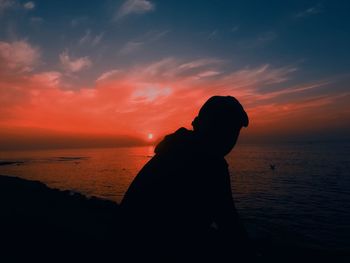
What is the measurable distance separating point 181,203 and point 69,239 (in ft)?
36.5

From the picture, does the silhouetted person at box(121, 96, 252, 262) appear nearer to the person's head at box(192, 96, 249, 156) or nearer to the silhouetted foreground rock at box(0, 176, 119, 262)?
the person's head at box(192, 96, 249, 156)

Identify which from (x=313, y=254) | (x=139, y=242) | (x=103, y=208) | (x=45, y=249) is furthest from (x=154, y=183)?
(x=103, y=208)

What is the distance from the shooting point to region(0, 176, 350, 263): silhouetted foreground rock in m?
2.97

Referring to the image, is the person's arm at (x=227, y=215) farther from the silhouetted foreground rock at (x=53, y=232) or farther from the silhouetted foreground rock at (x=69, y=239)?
the silhouetted foreground rock at (x=53, y=232)

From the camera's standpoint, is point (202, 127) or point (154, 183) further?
point (202, 127)

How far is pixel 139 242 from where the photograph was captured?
7.91 ft

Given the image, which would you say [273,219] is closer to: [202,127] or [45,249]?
[45,249]

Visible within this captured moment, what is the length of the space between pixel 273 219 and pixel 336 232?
521 centimetres

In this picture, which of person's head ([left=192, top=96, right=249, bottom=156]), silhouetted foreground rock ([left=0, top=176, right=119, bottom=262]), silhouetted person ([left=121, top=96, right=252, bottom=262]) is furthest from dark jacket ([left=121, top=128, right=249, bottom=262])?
silhouetted foreground rock ([left=0, top=176, right=119, bottom=262])

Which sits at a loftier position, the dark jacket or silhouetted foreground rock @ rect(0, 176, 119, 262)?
the dark jacket

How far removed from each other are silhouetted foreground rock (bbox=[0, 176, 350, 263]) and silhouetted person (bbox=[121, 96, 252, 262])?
12 cm

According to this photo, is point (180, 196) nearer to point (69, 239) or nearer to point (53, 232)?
point (69, 239)

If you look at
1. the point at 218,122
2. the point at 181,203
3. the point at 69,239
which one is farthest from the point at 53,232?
the point at 218,122

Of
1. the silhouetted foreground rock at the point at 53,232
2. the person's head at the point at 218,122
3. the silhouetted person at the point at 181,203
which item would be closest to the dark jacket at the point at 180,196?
the silhouetted person at the point at 181,203
